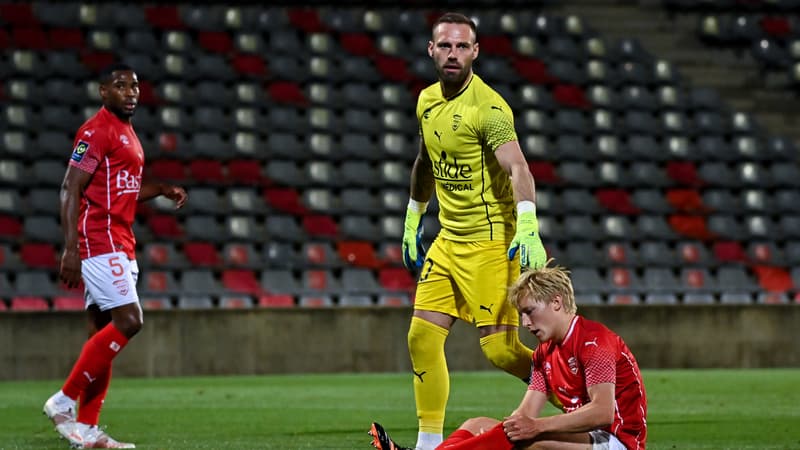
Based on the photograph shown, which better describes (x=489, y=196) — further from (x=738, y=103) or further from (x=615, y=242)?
(x=738, y=103)

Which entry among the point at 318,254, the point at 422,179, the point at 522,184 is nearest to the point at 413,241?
the point at 422,179

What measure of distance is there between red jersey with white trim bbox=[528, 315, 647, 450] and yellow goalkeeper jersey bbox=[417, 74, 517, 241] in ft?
4.02

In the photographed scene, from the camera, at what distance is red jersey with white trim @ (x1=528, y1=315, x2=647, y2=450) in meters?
4.45

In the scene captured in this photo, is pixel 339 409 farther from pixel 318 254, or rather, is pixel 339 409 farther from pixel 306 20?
pixel 306 20

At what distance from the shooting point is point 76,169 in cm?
690

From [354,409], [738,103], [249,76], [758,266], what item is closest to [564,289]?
[354,409]

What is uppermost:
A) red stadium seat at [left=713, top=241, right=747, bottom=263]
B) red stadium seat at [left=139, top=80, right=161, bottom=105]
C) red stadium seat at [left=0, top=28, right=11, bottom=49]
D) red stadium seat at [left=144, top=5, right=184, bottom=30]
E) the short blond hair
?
red stadium seat at [left=144, top=5, right=184, bottom=30]

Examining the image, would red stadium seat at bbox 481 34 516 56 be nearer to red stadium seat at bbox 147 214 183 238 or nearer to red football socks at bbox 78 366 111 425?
red stadium seat at bbox 147 214 183 238

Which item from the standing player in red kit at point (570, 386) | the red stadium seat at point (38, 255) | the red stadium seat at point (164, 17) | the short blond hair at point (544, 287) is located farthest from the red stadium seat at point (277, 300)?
the short blond hair at point (544, 287)

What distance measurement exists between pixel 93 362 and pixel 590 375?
10.9ft

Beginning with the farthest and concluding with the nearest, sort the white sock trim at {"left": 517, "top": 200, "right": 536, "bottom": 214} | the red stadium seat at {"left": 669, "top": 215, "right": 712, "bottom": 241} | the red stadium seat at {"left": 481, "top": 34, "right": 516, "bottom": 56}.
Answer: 1. the red stadium seat at {"left": 481, "top": 34, "right": 516, "bottom": 56}
2. the red stadium seat at {"left": 669, "top": 215, "right": 712, "bottom": 241}
3. the white sock trim at {"left": 517, "top": 200, "right": 536, "bottom": 214}

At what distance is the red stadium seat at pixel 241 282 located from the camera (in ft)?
50.7

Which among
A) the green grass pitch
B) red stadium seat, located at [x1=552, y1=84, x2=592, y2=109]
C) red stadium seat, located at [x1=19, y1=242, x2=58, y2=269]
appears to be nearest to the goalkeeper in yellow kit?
the green grass pitch

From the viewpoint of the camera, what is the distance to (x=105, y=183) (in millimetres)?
7012
